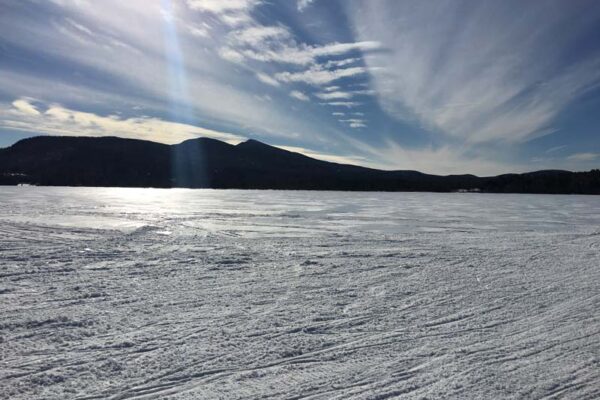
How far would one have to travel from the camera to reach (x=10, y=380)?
3102 millimetres

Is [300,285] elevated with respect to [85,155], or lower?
lower

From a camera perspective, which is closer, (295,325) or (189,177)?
(295,325)

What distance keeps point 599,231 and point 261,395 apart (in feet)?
53.9

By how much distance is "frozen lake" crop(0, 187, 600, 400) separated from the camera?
125 inches

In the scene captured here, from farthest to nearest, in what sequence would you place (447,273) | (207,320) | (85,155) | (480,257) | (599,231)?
(85,155) → (599,231) → (480,257) → (447,273) → (207,320)

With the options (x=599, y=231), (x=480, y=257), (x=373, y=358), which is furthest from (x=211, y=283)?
(x=599, y=231)

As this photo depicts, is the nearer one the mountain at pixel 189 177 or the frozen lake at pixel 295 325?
the frozen lake at pixel 295 325

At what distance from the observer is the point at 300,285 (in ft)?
20.6

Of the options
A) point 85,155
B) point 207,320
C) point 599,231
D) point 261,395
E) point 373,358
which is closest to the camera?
point 261,395

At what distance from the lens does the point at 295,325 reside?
446 cm

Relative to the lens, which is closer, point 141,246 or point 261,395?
point 261,395

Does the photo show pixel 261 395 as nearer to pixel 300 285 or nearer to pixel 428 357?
pixel 428 357

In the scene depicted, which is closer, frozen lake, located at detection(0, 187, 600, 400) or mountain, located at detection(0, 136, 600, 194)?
frozen lake, located at detection(0, 187, 600, 400)

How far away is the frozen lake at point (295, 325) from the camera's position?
Answer: 3168 mm
